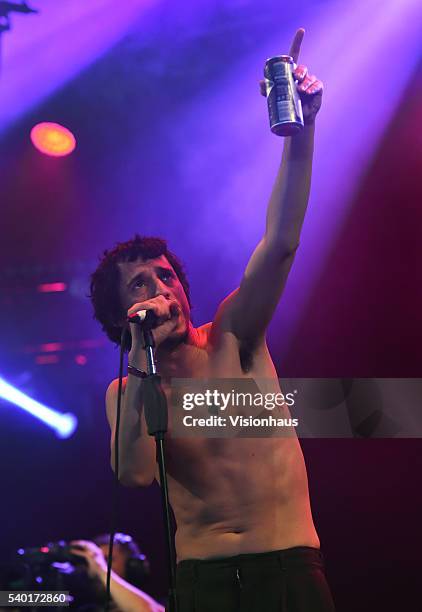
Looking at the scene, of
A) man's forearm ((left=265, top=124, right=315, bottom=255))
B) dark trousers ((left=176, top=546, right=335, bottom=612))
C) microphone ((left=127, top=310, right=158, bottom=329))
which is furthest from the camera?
man's forearm ((left=265, top=124, right=315, bottom=255))

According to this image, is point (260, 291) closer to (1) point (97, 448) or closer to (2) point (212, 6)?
(2) point (212, 6)

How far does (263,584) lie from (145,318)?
38.9 inches

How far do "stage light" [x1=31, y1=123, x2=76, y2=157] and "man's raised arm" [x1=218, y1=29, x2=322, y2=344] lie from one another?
243 centimetres

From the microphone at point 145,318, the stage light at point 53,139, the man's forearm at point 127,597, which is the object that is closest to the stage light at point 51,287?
the stage light at point 53,139

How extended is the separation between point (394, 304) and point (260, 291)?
2.25 m

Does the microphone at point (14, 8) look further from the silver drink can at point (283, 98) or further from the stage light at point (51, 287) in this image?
the silver drink can at point (283, 98)

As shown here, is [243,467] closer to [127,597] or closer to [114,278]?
[114,278]

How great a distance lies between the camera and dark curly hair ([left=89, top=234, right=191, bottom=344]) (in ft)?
9.04

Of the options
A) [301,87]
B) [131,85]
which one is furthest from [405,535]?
[131,85]

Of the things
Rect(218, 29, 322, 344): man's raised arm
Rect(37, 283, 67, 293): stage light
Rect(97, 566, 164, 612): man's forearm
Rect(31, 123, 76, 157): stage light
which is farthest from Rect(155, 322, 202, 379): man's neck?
Rect(31, 123, 76, 157): stage light

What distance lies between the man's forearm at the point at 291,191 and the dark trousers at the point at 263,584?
105 centimetres

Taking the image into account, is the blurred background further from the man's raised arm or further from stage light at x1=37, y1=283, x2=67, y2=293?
the man's raised arm

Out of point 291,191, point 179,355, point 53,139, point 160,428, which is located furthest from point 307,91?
point 53,139

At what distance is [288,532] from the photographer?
2.19 metres
